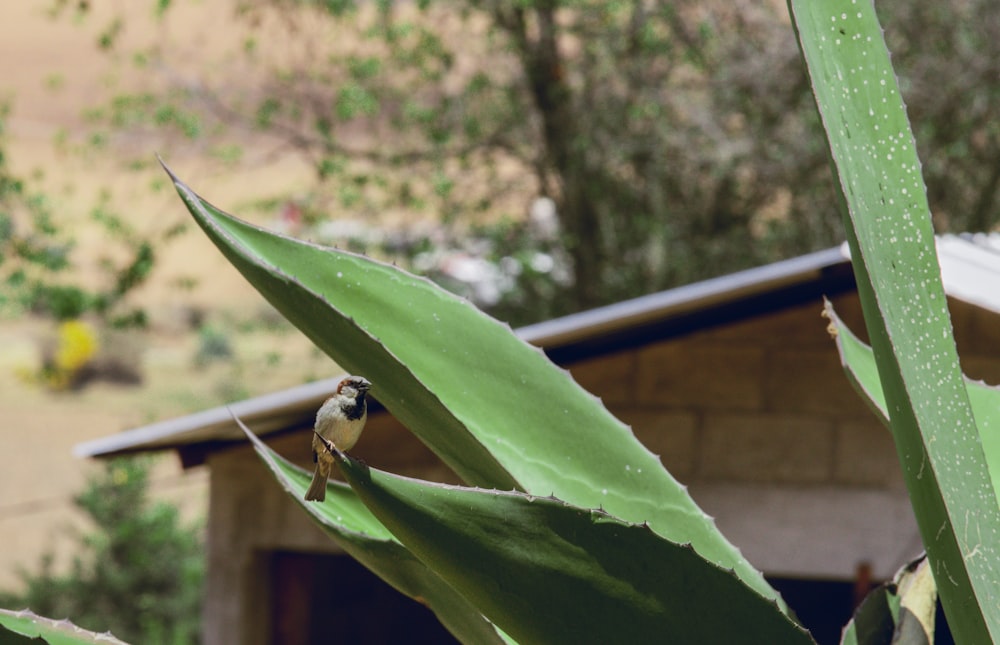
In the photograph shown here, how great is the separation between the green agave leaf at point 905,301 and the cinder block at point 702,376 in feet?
9.58

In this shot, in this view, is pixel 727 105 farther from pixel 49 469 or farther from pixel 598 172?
pixel 49 469

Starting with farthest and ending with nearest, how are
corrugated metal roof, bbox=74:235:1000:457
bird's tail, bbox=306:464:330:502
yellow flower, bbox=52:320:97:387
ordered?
yellow flower, bbox=52:320:97:387 < corrugated metal roof, bbox=74:235:1000:457 < bird's tail, bbox=306:464:330:502

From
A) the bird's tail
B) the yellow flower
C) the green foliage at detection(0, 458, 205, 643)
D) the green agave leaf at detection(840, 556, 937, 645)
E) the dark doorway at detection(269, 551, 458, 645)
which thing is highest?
the bird's tail

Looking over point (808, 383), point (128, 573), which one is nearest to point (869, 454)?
point (808, 383)

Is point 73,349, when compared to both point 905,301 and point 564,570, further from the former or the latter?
point 905,301

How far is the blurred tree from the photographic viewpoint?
823cm

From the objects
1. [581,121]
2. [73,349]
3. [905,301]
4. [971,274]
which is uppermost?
[905,301]

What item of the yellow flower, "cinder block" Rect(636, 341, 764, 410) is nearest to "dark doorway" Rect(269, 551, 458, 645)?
"cinder block" Rect(636, 341, 764, 410)

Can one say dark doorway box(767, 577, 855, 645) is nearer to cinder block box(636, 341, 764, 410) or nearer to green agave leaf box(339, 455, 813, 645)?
cinder block box(636, 341, 764, 410)

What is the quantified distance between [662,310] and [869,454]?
4.25ft

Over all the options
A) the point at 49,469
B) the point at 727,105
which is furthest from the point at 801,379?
the point at 49,469

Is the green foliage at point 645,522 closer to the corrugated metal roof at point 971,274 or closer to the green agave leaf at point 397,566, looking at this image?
the green agave leaf at point 397,566

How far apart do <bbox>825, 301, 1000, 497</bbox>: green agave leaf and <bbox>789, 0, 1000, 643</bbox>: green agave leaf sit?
30cm

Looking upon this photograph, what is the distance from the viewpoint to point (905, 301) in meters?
1.27
